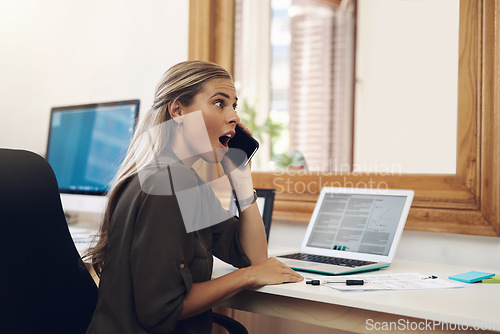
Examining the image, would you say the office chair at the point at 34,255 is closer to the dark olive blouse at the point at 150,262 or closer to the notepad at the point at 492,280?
Answer: the dark olive blouse at the point at 150,262

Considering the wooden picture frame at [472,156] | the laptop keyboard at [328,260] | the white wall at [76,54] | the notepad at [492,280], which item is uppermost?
the white wall at [76,54]

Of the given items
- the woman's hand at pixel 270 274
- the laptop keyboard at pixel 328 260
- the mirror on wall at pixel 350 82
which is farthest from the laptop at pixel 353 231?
the mirror on wall at pixel 350 82

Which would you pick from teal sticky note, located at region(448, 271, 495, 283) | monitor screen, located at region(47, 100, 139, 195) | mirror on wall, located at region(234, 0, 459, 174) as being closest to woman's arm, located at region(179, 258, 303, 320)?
teal sticky note, located at region(448, 271, 495, 283)

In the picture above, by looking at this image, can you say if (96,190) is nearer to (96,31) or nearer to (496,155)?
(96,31)

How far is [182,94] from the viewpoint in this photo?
3.67 ft

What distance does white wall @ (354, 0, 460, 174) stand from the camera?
5.05 ft

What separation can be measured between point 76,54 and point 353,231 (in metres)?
1.74

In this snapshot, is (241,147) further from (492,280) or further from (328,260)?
(492,280)

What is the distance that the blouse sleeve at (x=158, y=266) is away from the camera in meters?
0.89

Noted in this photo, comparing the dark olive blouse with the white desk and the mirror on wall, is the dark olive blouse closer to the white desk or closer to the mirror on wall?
the white desk

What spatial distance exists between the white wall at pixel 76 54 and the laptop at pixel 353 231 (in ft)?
3.22

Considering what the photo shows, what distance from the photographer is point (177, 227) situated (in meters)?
0.92

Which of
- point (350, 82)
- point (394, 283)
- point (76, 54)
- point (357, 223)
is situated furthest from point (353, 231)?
point (350, 82)

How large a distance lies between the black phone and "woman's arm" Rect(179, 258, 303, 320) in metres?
0.32
